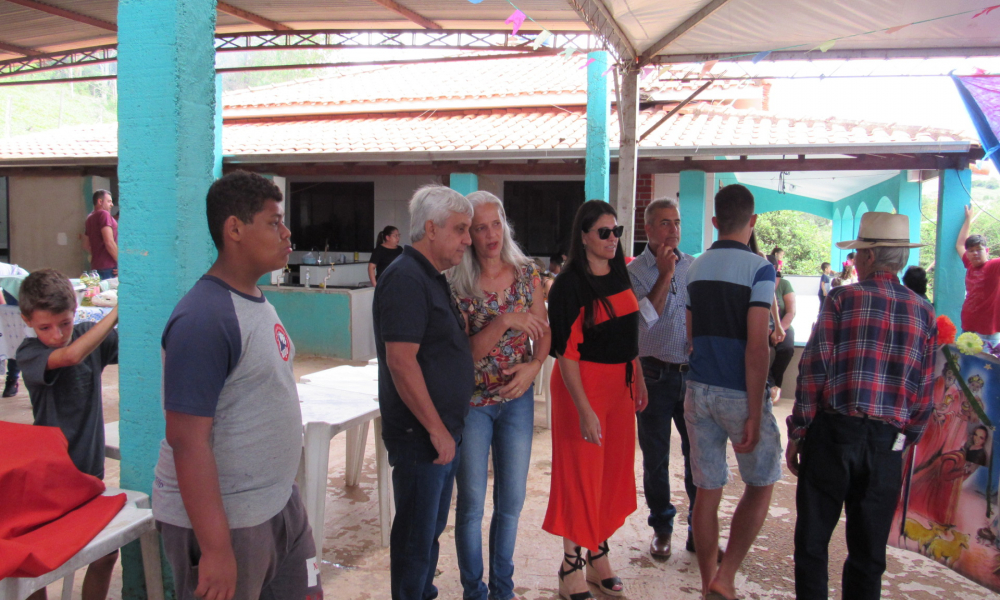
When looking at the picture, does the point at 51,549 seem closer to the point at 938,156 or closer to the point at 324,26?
the point at 324,26

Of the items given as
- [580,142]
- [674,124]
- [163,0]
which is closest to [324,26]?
[580,142]

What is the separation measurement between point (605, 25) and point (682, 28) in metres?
0.60

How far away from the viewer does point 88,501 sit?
1.96 metres

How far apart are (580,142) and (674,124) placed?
1.62 metres

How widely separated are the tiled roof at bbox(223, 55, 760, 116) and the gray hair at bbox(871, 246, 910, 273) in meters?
7.22

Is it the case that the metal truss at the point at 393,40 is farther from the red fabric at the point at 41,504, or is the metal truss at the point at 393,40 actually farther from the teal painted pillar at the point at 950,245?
the red fabric at the point at 41,504

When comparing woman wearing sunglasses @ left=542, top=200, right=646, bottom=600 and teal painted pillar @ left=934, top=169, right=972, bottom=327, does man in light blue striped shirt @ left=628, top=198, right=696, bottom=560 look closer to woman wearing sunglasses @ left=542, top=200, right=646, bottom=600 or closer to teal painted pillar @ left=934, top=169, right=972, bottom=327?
woman wearing sunglasses @ left=542, top=200, right=646, bottom=600

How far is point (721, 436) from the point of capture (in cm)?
285

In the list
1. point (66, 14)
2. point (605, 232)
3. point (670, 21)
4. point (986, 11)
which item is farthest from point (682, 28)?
point (66, 14)

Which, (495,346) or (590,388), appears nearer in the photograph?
(495,346)

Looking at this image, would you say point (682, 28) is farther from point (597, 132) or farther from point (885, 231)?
point (885, 231)

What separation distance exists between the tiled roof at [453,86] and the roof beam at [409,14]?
362 centimetres

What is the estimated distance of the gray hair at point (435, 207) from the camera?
2.22m

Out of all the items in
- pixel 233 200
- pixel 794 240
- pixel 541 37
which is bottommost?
pixel 233 200
